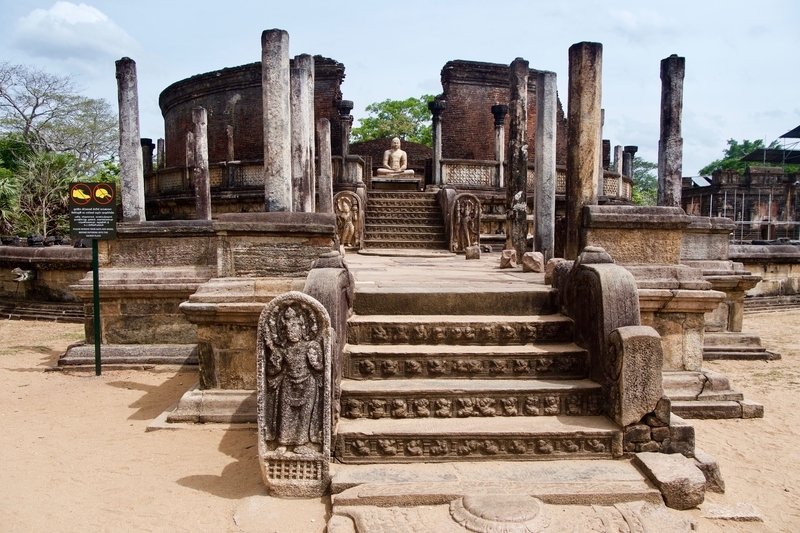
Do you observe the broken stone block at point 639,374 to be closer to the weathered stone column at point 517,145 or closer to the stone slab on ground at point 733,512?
the stone slab on ground at point 733,512

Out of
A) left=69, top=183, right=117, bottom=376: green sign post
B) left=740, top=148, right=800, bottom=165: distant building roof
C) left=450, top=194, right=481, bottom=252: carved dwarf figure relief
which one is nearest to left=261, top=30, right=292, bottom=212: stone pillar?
left=69, top=183, right=117, bottom=376: green sign post

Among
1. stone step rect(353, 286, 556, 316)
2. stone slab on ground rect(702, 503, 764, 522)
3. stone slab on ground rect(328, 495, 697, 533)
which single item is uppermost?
stone step rect(353, 286, 556, 316)

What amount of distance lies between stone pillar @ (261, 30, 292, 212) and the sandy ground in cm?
225

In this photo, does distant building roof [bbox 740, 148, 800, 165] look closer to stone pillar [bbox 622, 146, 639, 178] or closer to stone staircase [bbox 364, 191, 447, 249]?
stone pillar [bbox 622, 146, 639, 178]

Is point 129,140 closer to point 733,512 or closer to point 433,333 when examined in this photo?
point 433,333

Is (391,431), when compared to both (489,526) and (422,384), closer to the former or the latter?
(422,384)

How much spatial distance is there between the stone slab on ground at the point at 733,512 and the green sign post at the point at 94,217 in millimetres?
5855

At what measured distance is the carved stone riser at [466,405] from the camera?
142 inches

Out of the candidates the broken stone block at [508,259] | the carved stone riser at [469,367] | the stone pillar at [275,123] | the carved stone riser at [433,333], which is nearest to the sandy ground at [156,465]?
the carved stone riser at [469,367]

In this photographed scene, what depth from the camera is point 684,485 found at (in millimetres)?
3086

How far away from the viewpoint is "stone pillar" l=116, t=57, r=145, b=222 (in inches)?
368

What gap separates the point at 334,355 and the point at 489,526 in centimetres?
127

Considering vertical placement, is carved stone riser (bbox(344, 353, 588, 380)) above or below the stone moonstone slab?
above

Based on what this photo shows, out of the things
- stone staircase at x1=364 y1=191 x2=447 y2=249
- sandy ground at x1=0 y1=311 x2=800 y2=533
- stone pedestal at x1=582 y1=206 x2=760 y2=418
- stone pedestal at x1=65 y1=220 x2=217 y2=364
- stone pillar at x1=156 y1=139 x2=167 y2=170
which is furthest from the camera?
stone pillar at x1=156 y1=139 x2=167 y2=170
